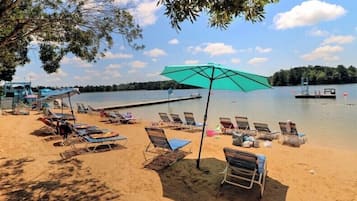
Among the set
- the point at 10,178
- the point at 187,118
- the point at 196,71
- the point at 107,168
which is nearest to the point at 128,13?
the point at 196,71

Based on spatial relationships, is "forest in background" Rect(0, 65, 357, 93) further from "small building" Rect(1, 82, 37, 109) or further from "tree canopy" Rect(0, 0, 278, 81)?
"tree canopy" Rect(0, 0, 278, 81)

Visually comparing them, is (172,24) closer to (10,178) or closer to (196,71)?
(196,71)

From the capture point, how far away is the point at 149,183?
4598mm

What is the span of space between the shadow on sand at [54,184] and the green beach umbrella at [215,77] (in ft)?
6.85

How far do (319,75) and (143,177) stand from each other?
10228 cm

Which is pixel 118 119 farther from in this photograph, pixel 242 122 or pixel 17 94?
pixel 17 94

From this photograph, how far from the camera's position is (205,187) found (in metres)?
4.47

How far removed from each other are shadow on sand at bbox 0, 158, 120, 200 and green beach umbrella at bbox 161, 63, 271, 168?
2.09m

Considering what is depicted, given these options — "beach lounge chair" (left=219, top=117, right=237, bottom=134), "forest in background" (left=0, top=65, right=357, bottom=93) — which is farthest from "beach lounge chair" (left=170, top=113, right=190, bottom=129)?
"forest in background" (left=0, top=65, right=357, bottom=93)

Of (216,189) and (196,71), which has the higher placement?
(196,71)

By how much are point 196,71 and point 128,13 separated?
2028 millimetres

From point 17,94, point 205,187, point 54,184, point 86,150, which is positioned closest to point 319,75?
point 17,94

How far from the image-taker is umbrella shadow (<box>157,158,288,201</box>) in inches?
163

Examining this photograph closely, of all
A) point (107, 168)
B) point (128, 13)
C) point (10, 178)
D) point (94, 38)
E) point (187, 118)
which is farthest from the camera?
point (187, 118)
